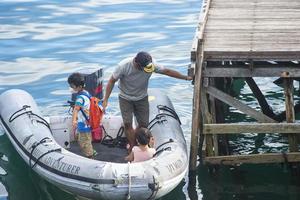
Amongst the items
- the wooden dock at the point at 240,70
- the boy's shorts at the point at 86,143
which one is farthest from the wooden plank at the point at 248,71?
the boy's shorts at the point at 86,143

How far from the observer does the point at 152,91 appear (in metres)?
14.7

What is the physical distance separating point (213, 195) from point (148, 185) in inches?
103

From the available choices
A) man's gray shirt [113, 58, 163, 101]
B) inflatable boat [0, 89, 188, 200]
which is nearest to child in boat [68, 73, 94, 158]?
inflatable boat [0, 89, 188, 200]

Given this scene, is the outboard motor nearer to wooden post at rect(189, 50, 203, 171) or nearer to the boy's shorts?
the boy's shorts

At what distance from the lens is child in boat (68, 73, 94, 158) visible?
38.1 ft

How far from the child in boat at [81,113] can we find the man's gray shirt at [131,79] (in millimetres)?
634

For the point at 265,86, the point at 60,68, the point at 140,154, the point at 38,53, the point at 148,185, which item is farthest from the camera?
the point at 38,53

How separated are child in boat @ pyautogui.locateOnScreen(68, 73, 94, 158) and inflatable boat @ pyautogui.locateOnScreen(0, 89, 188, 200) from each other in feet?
1.20

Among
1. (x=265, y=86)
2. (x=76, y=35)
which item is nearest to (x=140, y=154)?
(x=265, y=86)

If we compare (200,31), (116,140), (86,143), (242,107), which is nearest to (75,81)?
(86,143)

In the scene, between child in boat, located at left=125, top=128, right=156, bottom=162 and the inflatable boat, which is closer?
the inflatable boat

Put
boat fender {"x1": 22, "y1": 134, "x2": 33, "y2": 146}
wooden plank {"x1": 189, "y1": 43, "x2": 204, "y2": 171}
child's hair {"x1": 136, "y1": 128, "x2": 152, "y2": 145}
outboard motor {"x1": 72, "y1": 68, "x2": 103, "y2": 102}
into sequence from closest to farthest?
child's hair {"x1": 136, "y1": 128, "x2": 152, "y2": 145}, wooden plank {"x1": 189, "y1": 43, "x2": 204, "y2": 171}, boat fender {"x1": 22, "y1": 134, "x2": 33, "y2": 146}, outboard motor {"x1": 72, "y1": 68, "x2": 103, "y2": 102}

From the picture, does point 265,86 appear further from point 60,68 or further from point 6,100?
point 6,100

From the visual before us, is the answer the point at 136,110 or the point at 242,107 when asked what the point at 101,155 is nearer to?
the point at 136,110
